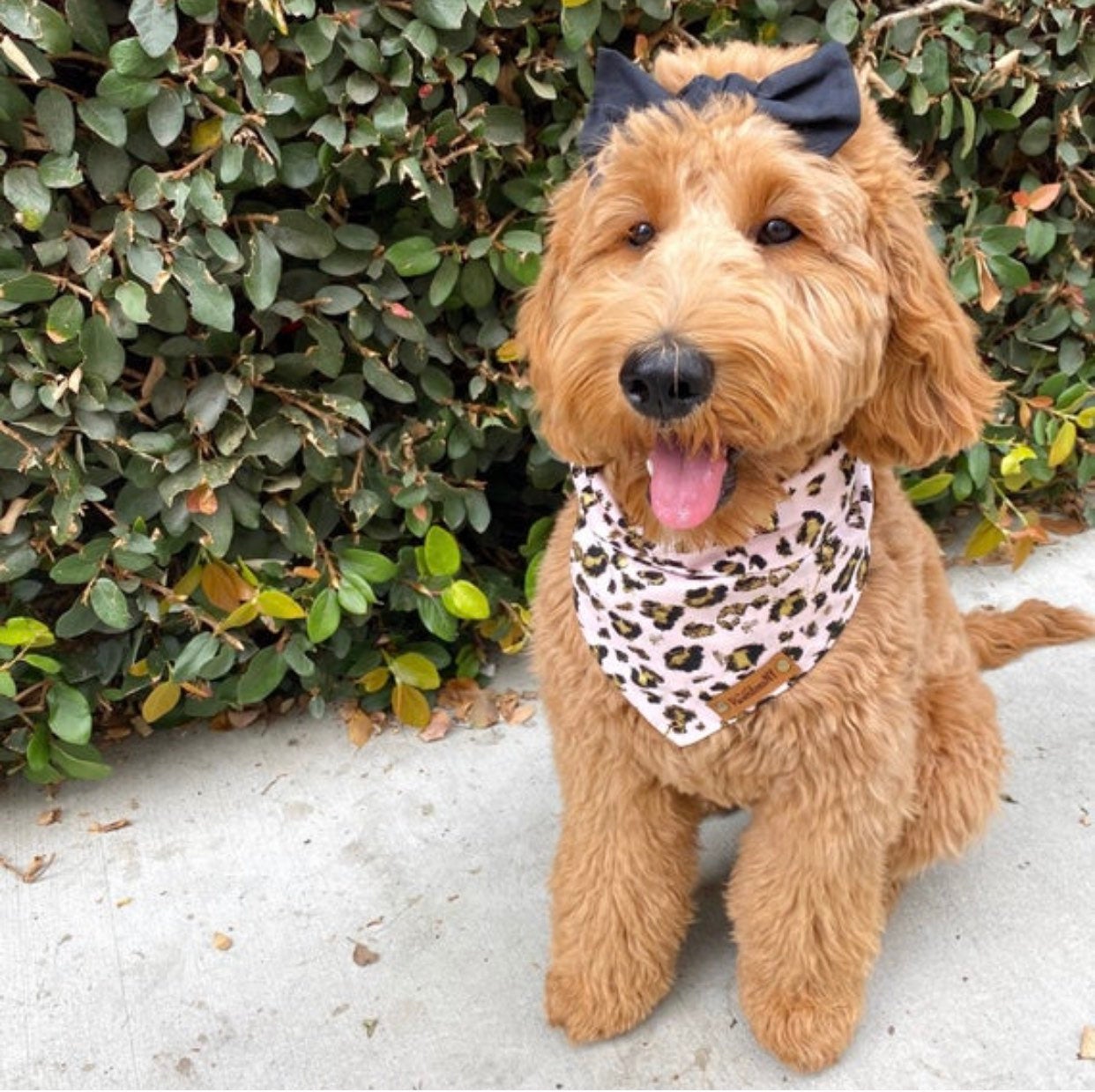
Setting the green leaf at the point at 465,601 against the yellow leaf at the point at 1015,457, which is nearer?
the green leaf at the point at 465,601

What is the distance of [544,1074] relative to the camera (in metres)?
1.88

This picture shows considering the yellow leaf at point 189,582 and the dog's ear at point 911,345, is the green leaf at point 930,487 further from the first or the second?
the yellow leaf at point 189,582

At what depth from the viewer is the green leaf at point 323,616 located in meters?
2.34

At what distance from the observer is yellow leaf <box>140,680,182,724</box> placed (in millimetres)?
2430

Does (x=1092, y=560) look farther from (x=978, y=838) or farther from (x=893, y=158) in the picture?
(x=893, y=158)

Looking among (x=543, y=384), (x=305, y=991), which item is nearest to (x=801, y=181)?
(x=543, y=384)

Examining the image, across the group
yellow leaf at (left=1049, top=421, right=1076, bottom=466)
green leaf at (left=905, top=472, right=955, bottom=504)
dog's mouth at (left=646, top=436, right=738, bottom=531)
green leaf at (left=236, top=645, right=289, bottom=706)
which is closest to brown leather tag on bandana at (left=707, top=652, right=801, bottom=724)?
dog's mouth at (left=646, top=436, right=738, bottom=531)

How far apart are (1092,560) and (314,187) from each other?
228 centimetres

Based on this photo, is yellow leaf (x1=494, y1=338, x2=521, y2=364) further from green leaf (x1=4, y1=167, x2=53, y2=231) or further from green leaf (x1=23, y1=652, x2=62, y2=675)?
green leaf (x1=23, y1=652, x2=62, y2=675)

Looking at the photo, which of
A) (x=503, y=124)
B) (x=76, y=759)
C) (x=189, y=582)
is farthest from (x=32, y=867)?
(x=503, y=124)

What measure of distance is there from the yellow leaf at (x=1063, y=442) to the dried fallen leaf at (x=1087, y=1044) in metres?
1.53

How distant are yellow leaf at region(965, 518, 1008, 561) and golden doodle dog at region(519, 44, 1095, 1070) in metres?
0.99

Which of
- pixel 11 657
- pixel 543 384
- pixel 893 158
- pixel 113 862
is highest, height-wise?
pixel 893 158

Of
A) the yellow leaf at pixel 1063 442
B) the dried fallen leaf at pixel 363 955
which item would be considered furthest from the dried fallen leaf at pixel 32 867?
the yellow leaf at pixel 1063 442
